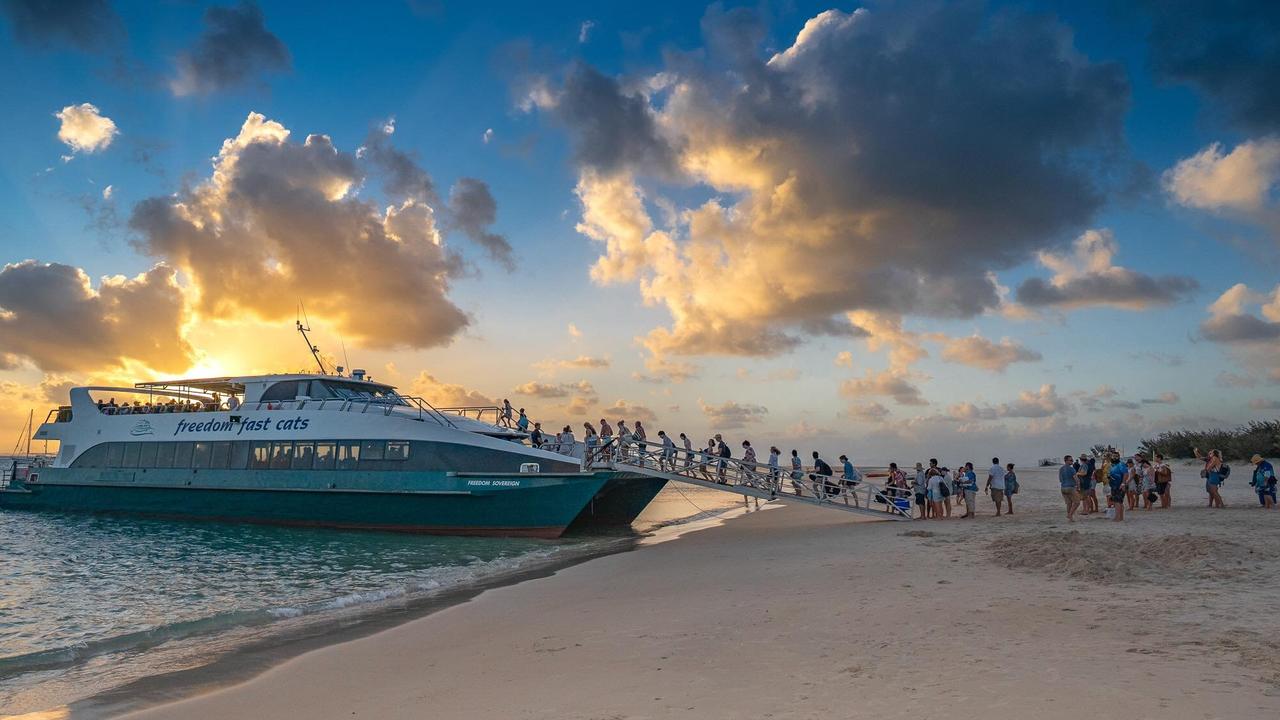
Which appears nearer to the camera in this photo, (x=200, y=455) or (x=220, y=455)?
(x=220, y=455)

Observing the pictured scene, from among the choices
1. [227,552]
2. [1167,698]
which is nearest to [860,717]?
[1167,698]

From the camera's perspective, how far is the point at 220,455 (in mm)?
26062

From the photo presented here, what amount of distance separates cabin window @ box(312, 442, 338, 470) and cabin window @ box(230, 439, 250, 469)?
3366mm

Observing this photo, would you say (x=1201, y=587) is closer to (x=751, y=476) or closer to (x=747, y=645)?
(x=747, y=645)

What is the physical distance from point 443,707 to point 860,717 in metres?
3.27

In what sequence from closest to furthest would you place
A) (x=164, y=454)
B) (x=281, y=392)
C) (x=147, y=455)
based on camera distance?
(x=281, y=392) → (x=164, y=454) → (x=147, y=455)

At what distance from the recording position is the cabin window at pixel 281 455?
80.2 ft

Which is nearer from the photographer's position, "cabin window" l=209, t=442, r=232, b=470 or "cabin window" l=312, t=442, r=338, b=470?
"cabin window" l=312, t=442, r=338, b=470

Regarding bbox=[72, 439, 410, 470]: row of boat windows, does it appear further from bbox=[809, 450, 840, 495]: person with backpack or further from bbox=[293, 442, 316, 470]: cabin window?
bbox=[809, 450, 840, 495]: person with backpack

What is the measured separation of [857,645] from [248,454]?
24.2 metres

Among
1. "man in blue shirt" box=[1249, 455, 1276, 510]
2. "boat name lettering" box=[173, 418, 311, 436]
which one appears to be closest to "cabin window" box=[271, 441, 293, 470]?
"boat name lettering" box=[173, 418, 311, 436]

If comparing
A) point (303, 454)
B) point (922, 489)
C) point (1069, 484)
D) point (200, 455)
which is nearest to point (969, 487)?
point (922, 489)

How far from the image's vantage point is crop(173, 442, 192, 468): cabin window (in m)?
27.0

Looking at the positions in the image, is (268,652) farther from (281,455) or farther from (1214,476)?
(1214,476)
